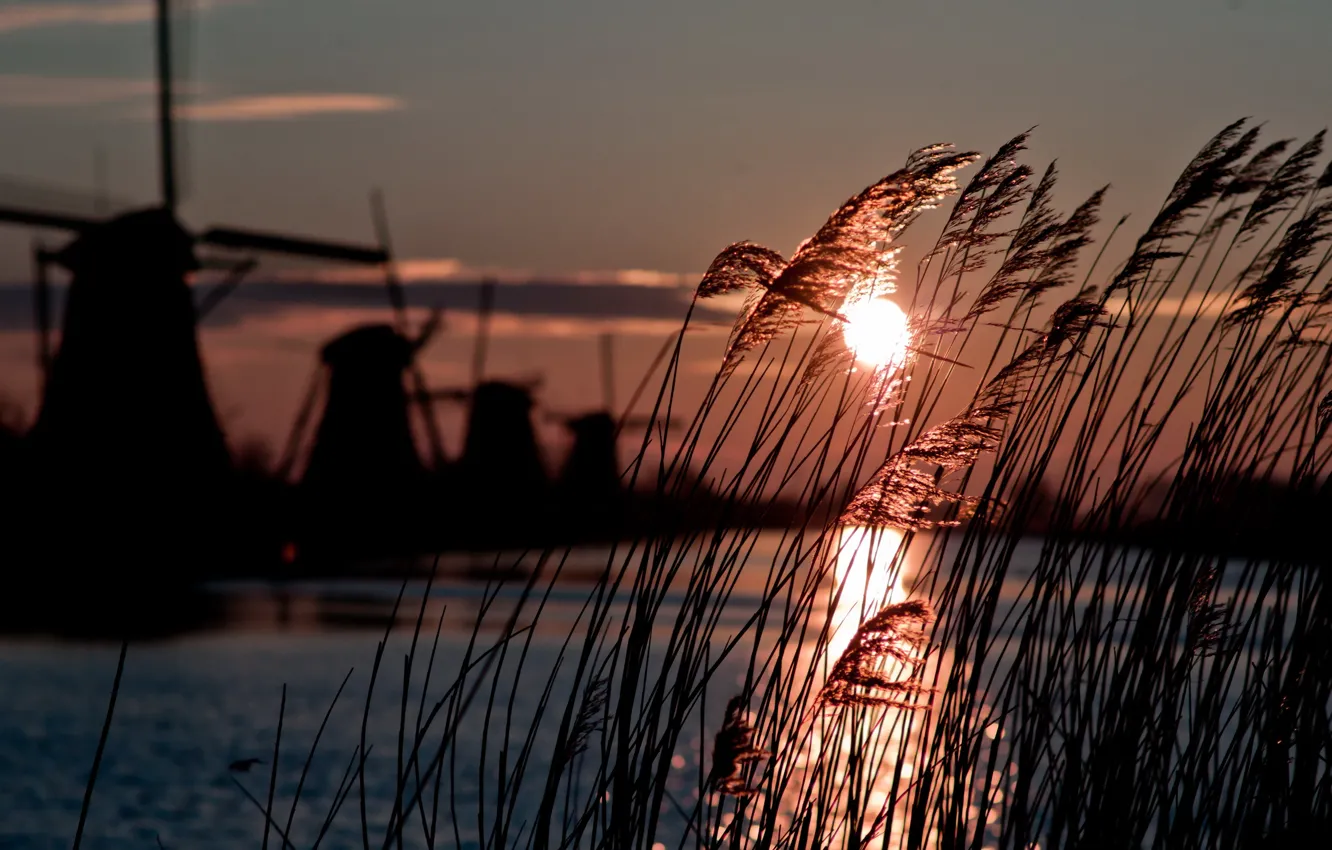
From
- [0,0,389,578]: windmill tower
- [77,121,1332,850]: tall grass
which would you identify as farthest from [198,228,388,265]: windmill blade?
[77,121,1332,850]: tall grass

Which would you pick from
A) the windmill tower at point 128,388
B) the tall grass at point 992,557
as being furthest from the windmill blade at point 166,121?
the tall grass at point 992,557

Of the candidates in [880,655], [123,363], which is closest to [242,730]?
[880,655]

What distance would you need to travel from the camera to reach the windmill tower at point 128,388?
24656 mm

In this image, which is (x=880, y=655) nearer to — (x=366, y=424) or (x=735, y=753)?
(x=735, y=753)

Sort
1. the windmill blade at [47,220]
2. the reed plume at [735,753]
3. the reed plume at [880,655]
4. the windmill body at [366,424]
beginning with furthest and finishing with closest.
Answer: the windmill body at [366,424]
the windmill blade at [47,220]
the reed plume at [735,753]
the reed plume at [880,655]

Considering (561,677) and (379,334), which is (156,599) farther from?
(561,677)

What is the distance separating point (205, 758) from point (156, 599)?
1942cm

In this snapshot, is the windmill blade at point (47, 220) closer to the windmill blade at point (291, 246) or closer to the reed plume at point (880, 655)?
the windmill blade at point (291, 246)

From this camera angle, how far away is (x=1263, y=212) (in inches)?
117

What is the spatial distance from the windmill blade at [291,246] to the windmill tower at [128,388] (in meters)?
0.04

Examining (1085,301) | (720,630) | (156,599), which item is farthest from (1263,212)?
(156,599)

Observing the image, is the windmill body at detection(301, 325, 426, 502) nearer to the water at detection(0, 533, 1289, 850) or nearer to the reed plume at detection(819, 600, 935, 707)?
the water at detection(0, 533, 1289, 850)

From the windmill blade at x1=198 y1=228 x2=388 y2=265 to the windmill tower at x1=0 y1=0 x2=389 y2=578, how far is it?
0.13 ft

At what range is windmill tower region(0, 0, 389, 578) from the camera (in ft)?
80.9
